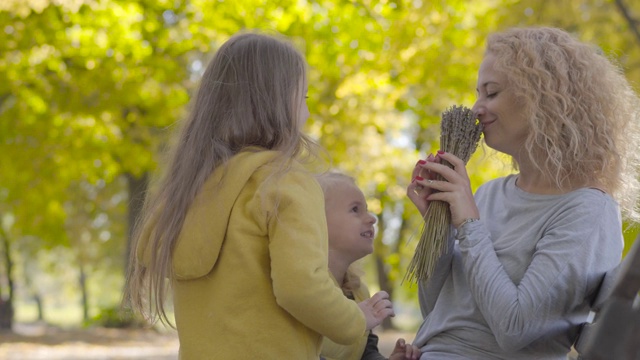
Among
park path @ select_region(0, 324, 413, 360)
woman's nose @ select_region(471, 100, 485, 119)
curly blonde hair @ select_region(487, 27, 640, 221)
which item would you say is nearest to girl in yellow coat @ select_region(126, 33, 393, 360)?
woman's nose @ select_region(471, 100, 485, 119)

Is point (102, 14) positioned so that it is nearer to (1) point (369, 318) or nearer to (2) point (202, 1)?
(2) point (202, 1)

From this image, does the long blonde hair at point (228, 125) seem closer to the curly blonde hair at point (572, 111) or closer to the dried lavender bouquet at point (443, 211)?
the dried lavender bouquet at point (443, 211)

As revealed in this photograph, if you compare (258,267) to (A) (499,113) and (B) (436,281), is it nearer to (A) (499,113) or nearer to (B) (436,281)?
(B) (436,281)

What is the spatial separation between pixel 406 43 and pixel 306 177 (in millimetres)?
7881

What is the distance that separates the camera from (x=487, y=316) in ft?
8.13

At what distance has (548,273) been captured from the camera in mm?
2430

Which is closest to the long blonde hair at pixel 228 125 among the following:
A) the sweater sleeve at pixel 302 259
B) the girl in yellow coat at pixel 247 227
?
the girl in yellow coat at pixel 247 227

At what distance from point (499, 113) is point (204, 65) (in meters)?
7.56

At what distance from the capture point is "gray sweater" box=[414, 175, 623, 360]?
95.7 inches

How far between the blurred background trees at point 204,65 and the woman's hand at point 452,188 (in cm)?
491

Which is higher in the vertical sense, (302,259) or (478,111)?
(478,111)

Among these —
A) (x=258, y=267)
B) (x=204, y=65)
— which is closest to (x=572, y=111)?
(x=258, y=267)

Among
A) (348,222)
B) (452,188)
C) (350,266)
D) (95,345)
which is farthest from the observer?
(95,345)

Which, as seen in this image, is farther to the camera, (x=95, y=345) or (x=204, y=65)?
(x=95, y=345)
